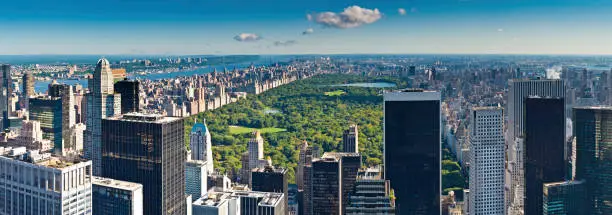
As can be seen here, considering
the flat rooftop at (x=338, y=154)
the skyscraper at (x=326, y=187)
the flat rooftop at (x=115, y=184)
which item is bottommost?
the skyscraper at (x=326, y=187)

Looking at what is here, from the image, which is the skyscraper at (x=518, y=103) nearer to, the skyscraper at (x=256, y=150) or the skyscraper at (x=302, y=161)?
the skyscraper at (x=302, y=161)

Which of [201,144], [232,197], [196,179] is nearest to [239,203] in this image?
[232,197]

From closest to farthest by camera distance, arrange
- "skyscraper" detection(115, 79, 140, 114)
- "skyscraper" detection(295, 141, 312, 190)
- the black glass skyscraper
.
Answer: "skyscraper" detection(115, 79, 140, 114), "skyscraper" detection(295, 141, 312, 190), the black glass skyscraper

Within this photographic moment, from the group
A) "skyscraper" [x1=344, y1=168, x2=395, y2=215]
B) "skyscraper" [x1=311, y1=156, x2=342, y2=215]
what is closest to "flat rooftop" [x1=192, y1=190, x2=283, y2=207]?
"skyscraper" [x1=311, y1=156, x2=342, y2=215]

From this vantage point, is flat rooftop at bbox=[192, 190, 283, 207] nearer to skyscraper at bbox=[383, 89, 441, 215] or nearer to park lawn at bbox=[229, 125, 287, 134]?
skyscraper at bbox=[383, 89, 441, 215]

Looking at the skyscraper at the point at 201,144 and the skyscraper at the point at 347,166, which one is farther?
the skyscraper at the point at 201,144

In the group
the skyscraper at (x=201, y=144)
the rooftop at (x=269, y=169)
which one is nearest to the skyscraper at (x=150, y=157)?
the rooftop at (x=269, y=169)

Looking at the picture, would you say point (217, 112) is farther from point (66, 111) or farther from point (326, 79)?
point (66, 111)
